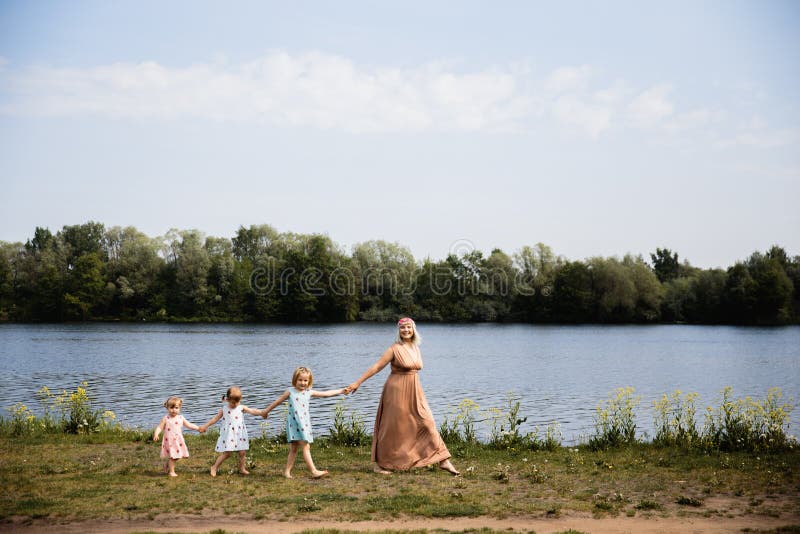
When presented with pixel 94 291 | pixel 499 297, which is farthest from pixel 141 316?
pixel 499 297

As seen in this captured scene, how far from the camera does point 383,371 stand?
37.1 m

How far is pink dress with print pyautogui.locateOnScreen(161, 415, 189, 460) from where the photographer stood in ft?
34.0

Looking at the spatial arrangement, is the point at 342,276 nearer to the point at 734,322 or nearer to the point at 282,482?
the point at 734,322

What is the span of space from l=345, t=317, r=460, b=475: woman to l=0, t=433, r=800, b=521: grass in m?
0.29

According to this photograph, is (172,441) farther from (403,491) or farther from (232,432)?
(403,491)

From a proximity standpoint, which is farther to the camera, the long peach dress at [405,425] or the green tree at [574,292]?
the green tree at [574,292]

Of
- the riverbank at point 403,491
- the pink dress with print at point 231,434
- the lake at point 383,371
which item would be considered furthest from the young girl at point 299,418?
the lake at point 383,371

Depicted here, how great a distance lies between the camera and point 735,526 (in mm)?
7797

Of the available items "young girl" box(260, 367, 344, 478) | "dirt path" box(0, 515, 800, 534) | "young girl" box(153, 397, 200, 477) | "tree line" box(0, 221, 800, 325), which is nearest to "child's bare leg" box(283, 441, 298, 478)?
"young girl" box(260, 367, 344, 478)

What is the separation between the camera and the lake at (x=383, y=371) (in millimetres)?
24656

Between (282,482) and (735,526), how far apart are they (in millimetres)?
6011

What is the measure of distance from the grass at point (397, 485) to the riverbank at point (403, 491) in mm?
20

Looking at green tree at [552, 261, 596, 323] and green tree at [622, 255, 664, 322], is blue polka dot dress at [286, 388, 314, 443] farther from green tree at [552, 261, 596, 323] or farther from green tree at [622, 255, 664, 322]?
green tree at [622, 255, 664, 322]

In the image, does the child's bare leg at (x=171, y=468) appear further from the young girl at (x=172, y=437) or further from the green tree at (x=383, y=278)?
the green tree at (x=383, y=278)
